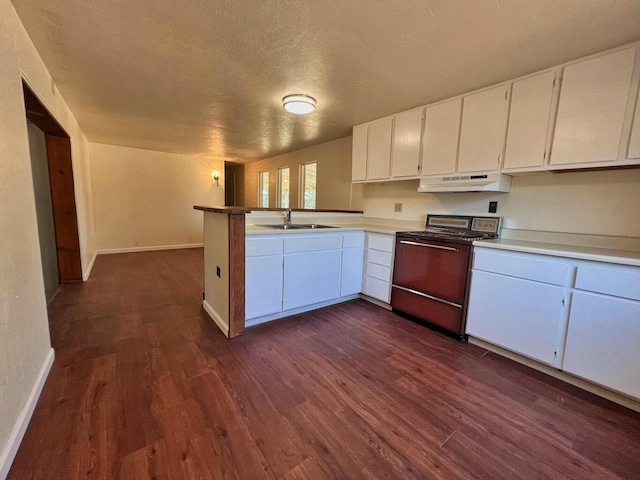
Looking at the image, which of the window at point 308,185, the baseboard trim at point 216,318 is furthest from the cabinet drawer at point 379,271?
the window at point 308,185

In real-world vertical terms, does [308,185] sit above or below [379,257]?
above

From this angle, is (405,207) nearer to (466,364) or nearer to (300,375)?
(466,364)

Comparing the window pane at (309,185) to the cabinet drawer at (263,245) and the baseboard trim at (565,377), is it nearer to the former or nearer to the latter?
the cabinet drawer at (263,245)

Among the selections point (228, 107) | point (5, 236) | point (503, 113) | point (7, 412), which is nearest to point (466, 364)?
point (503, 113)

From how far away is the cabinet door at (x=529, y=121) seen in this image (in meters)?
2.10

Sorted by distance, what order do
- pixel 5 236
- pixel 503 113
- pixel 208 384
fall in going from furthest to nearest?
pixel 503 113
pixel 208 384
pixel 5 236

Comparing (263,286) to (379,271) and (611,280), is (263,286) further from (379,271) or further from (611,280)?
(611,280)

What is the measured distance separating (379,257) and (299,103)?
1.88m

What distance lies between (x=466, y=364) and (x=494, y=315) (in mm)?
469

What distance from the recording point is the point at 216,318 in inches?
103

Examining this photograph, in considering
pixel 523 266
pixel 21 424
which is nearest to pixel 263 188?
pixel 523 266

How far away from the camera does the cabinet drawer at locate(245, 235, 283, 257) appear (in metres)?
2.39

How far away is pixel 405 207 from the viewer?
352 cm

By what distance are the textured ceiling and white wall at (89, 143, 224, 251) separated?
2.65 m
